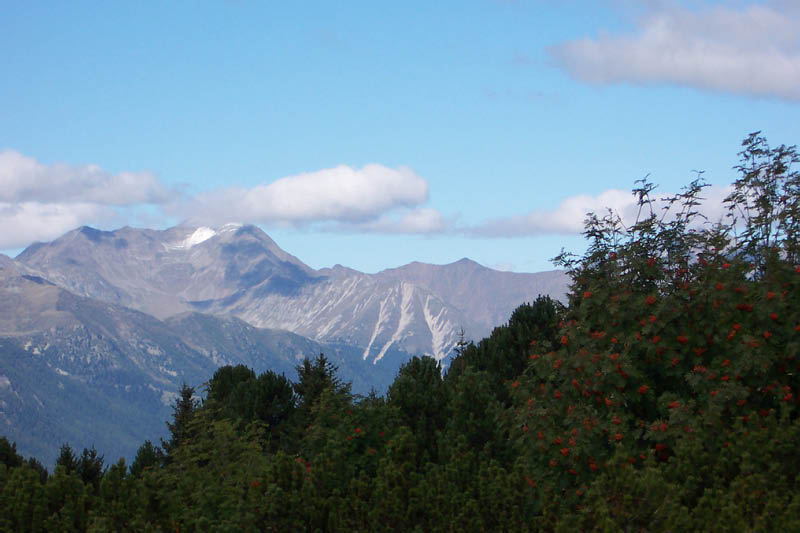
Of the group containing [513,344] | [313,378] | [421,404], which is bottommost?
[313,378]

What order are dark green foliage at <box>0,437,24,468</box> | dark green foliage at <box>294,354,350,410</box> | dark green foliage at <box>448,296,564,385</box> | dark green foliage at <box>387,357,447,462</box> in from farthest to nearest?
dark green foliage at <box>294,354,350,410</box>, dark green foliage at <box>0,437,24,468</box>, dark green foliage at <box>448,296,564,385</box>, dark green foliage at <box>387,357,447,462</box>

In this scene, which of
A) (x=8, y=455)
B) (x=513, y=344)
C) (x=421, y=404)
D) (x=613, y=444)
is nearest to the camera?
(x=613, y=444)

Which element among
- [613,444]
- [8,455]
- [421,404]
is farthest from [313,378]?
[613,444]

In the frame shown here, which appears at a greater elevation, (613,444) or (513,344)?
(513,344)

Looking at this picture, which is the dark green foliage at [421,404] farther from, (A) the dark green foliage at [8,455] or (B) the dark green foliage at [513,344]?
(A) the dark green foliage at [8,455]

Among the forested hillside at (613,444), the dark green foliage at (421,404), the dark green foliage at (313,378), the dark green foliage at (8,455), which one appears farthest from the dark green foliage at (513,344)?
the dark green foliage at (8,455)

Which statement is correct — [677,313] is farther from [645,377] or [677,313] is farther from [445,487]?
[445,487]

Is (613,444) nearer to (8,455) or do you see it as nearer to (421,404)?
(421,404)

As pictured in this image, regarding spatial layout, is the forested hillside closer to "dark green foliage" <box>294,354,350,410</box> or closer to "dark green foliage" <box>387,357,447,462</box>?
"dark green foliage" <box>387,357,447,462</box>

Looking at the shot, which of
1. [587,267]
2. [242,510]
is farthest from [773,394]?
[242,510]

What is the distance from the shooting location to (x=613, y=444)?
13.3m

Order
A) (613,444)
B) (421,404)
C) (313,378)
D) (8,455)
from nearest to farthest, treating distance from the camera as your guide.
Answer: (613,444) < (421,404) < (8,455) < (313,378)

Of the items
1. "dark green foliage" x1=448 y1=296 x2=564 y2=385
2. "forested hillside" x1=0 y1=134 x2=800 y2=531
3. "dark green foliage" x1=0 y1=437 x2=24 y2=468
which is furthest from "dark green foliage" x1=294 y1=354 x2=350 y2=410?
"forested hillside" x1=0 y1=134 x2=800 y2=531

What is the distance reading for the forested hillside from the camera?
442 inches
